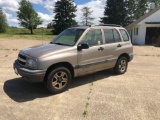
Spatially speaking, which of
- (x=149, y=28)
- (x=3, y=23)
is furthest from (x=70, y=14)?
(x=149, y=28)

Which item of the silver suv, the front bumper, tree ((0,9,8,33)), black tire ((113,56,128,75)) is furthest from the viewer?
tree ((0,9,8,33))

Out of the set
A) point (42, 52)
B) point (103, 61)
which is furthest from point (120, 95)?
point (42, 52)

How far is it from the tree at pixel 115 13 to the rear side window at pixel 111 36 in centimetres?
4540

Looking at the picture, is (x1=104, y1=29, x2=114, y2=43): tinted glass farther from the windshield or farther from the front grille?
the front grille

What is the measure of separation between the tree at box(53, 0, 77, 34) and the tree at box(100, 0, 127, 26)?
998 centimetres

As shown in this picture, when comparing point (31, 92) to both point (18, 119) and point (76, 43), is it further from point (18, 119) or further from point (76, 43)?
point (76, 43)

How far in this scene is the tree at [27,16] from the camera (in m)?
59.2

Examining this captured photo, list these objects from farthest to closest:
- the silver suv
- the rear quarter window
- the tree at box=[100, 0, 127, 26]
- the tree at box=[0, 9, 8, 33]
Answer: the tree at box=[0, 9, 8, 33] < the tree at box=[100, 0, 127, 26] < the rear quarter window < the silver suv

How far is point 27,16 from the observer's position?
5991 cm

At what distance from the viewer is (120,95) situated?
530cm

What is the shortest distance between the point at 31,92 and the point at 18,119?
1.54 m

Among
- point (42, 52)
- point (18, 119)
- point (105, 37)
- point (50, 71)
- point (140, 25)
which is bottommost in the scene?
point (18, 119)

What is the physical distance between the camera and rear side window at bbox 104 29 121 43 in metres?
6.66


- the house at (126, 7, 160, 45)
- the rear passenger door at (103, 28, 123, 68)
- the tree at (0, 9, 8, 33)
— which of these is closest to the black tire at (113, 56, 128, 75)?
the rear passenger door at (103, 28, 123, 68)
